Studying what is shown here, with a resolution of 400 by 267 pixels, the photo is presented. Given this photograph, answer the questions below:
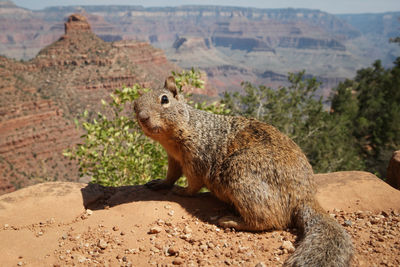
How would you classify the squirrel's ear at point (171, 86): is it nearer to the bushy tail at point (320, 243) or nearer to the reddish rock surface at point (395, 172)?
the bushy tail at point (320, 243)

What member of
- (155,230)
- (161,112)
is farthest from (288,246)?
(161,112)

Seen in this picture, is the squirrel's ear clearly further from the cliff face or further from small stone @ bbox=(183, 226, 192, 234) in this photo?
the cliff face

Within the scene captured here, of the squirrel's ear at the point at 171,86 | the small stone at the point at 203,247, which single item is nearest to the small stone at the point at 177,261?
the small stone at the point at 203,247

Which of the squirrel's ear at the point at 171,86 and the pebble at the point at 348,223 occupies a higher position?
the squirrel's ear at the point at 171,86

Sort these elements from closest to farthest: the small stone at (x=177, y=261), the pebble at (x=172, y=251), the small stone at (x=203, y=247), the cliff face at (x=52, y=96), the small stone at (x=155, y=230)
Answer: the small stone at (x=177, y=261) < the pebble at (x=172, y=251) < the small stone at (x=203, y=247) < the small stone at (x=155, y=230) < the cliff face at (x=52, y=96)

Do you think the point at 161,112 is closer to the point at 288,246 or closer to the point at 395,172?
the point at 288,246

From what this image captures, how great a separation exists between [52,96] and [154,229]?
238ft

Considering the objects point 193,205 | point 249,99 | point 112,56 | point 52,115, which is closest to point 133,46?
point 112,56

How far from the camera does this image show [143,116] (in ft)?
16.2

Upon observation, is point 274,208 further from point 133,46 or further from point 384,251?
point 133,46

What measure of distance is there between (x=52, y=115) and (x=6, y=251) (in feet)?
228

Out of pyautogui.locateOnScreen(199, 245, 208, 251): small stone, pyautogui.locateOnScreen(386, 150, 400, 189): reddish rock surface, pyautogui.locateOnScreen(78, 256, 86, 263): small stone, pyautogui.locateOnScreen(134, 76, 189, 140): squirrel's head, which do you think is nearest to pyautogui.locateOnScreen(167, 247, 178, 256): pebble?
pyautogui.locateOnScreen(199, 245, 208, 251): small stone

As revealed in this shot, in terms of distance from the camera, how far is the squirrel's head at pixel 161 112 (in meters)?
5.03

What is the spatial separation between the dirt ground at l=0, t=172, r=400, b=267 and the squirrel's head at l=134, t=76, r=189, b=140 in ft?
5.36
